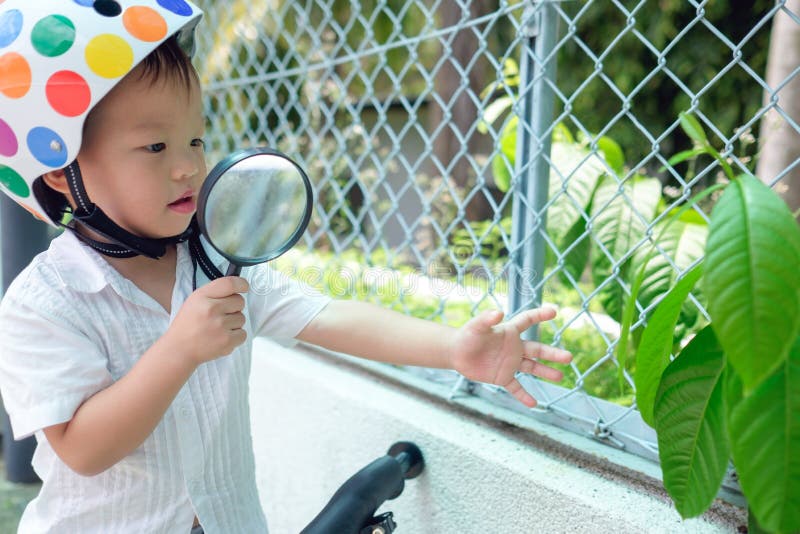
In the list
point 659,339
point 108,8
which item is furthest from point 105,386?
point 659,339

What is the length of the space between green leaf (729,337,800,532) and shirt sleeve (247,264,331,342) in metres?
0.86

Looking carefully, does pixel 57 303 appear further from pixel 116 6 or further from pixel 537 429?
pixel 537 429

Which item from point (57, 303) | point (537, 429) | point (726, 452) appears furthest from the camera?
point (537, 429)

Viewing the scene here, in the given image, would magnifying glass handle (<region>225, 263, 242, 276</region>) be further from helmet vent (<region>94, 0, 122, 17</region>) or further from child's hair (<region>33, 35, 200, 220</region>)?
helmet vent (<region>94, 0, 122, 17</region>)

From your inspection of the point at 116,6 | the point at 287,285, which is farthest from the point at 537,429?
the point at 116,6

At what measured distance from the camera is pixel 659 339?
966 millimetres

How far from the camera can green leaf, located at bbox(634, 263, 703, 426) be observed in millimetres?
939

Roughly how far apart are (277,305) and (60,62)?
0.59m

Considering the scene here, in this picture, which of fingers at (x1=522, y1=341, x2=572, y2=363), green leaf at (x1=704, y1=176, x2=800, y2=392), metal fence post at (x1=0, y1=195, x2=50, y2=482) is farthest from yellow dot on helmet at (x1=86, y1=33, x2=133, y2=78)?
metal fence post at (x1=0, y1=195, x2=50, y2=482)

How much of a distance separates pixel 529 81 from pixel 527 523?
99 centimetres

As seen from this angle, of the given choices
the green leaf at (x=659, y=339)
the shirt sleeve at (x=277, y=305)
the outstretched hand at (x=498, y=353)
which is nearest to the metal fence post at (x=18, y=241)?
the shirt sleeve at (x=277, y=305)

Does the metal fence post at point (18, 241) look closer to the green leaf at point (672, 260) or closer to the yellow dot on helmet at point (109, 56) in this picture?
the yellow dot on helmet at point (109, 56)

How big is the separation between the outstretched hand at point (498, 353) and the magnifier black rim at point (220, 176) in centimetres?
34

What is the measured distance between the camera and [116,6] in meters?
1.15
